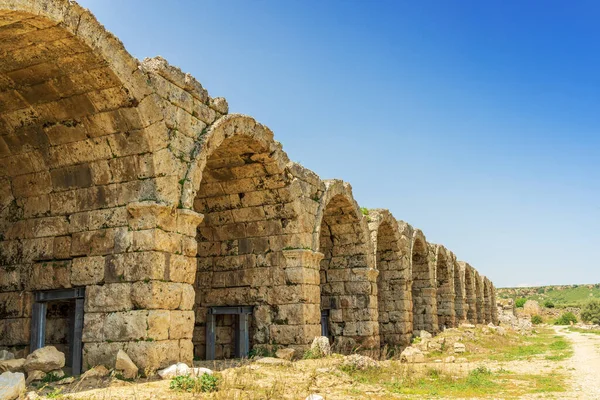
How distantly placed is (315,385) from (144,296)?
2556 millimetres

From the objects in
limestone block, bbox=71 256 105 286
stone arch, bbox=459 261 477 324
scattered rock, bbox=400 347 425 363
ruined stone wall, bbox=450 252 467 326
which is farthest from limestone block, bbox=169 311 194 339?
stone arch, bbox=459 261 477 324

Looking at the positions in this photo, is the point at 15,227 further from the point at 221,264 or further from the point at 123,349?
the point at 221,264

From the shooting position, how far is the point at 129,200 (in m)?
7.51

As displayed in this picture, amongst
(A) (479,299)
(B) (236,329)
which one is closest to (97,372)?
(B) (236,329)

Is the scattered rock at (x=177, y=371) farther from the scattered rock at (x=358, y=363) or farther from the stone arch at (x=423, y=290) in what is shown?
the stone arch at (x=423, y=290)

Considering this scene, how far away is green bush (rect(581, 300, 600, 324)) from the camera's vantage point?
42334mm

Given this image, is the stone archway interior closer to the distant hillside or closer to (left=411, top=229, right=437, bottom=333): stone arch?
(left=411, top=229, right=437, bottom=333): stone arch

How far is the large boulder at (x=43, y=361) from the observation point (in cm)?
703

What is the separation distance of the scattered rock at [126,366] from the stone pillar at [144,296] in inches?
5.7

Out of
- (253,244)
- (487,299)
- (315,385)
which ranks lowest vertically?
(315,385)

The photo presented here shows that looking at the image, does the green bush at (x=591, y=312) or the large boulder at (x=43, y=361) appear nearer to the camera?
the large boulder at (x=43, y=361)

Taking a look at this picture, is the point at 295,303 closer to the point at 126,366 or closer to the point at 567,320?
the point at 126,366

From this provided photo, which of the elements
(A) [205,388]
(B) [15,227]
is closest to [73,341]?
(B) [15,227]

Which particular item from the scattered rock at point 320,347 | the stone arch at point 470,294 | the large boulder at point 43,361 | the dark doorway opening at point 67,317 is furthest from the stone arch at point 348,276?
the stone arch at point 470,294
